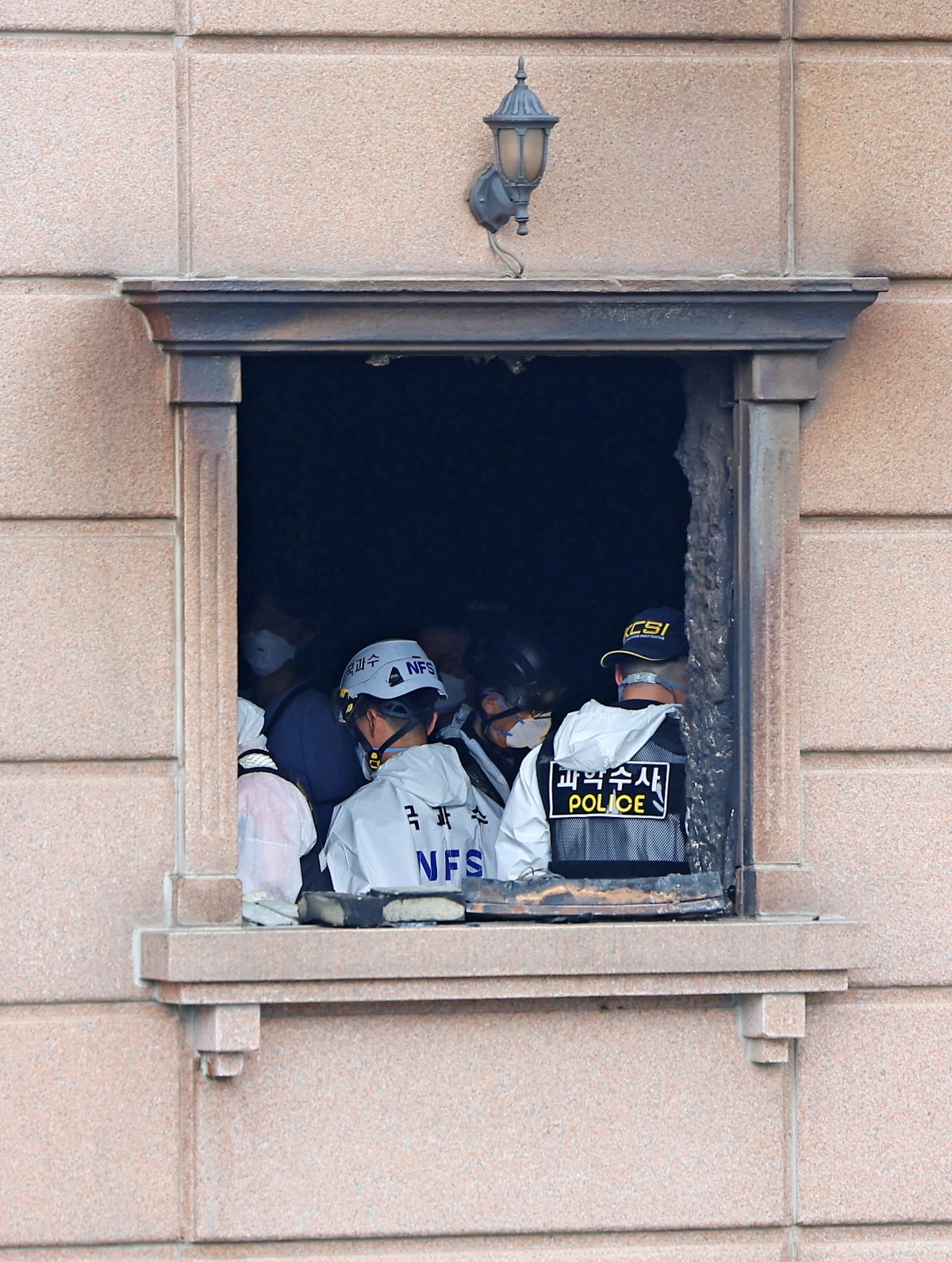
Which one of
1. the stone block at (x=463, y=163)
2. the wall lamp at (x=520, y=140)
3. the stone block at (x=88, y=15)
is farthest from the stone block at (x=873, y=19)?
the stone block at (x=88, y=15)

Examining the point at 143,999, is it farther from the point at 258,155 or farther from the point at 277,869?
the point at 258,155

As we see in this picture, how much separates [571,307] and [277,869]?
1.96 metres

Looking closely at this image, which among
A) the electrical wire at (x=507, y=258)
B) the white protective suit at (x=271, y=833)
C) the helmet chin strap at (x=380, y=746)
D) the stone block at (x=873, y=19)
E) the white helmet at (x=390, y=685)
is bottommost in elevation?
the white protective suit at (x=271, y=833)

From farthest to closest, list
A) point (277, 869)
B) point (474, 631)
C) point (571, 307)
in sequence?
1. point (474, 631)
2. point (277, 869)
3. point (571, 307)

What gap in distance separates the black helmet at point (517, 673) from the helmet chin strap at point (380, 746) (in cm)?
51

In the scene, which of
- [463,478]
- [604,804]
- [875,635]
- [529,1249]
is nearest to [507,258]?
[875,635]

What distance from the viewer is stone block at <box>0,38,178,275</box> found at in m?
5.39

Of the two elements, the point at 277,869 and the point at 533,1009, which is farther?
the point at 277,869

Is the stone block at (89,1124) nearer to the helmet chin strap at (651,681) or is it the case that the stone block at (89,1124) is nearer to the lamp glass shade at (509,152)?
the helmet chin strap at (651,681)

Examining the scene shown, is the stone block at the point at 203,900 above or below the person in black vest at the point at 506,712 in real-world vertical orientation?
below

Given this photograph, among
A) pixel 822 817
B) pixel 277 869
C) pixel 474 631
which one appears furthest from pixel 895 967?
pixel 474 631

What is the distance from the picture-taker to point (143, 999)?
543cm

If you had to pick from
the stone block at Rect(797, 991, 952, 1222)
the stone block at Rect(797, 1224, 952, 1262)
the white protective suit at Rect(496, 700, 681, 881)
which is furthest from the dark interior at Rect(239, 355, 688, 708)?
the stone block at Rect(797, 1224, 952, 1262)

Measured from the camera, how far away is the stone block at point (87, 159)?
17.7 feet
